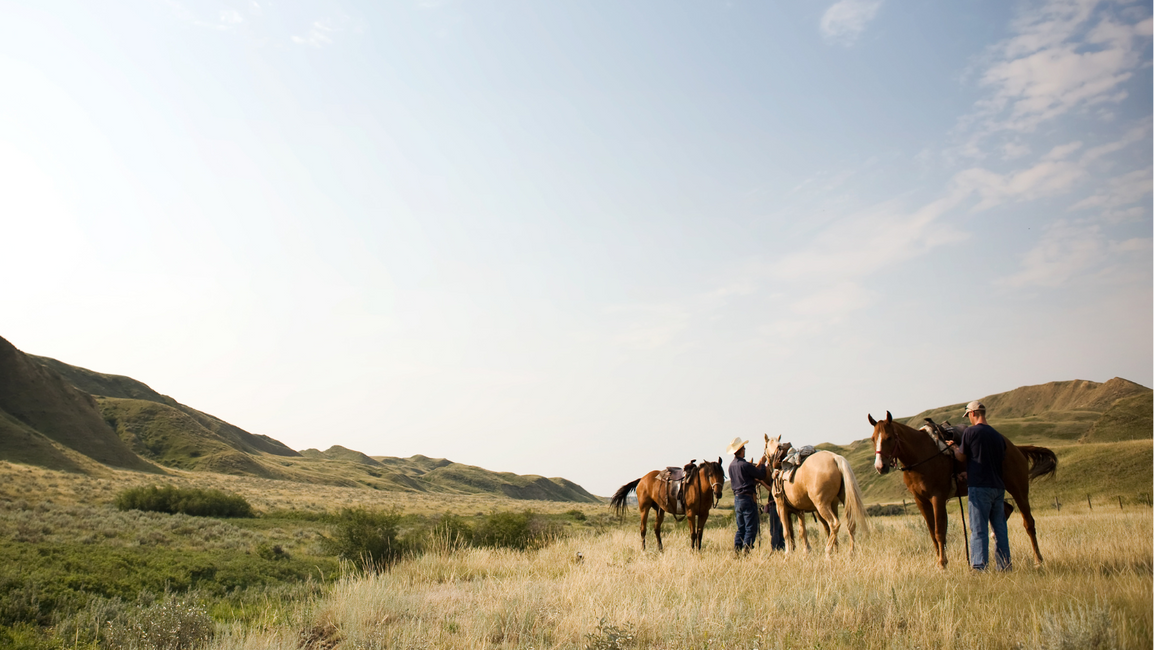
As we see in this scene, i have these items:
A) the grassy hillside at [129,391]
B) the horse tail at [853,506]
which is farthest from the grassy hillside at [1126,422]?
the grassy hillside at [129,391]

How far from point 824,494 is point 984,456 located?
9.82 feet

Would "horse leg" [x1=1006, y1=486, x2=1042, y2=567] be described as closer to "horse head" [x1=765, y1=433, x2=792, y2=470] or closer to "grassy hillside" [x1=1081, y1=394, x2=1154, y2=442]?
"horse head" [x1=765, y1=433, x2=792, y2=470]

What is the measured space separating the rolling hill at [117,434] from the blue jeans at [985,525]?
230ft

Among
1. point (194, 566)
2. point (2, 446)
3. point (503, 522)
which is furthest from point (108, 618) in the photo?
point (2, 446)

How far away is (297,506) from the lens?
148 ft

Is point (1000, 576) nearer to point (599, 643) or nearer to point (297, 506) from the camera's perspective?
point (599, 643)

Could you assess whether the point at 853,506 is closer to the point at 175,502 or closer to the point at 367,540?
the point at 367,540

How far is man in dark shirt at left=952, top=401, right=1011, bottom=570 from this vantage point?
7691mm

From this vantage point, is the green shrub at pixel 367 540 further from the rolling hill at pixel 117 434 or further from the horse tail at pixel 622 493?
the rolling hill at pixel 117 434

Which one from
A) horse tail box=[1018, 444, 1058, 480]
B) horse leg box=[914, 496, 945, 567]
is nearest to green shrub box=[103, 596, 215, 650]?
horse leg box=[914, 496, 945, 567]

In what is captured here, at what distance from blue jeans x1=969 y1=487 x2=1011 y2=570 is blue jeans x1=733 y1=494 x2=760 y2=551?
4.66 m

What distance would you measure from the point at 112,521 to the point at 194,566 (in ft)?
37.4

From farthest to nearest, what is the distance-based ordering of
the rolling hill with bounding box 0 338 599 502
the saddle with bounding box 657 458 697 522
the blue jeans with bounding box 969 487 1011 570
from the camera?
the rolling hill with bounding box 0 338 599 502 → the saddle with bounding box 657 458 697 522 → the blue jeans with bounding box 969 487 1011 570

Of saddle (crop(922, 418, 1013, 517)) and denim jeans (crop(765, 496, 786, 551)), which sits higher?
saddle (crop(922, 418, 1013, 517))
